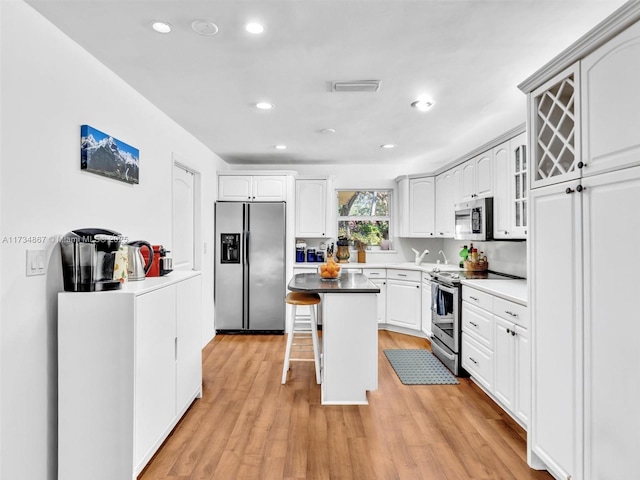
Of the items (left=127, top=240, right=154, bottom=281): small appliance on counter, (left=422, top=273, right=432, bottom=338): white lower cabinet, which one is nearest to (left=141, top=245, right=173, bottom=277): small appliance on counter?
(left=127, top=240, right=154, bottom=281): small appliance on counter

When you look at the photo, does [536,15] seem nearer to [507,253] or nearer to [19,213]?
[507,253]

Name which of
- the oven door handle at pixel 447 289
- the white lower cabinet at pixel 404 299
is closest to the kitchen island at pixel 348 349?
the oven door handle at pixel 447 289

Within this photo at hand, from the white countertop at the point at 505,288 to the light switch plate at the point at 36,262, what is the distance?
276 cm

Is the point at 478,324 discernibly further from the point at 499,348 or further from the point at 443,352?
the point at 443,352

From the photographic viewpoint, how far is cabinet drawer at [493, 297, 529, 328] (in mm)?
2303

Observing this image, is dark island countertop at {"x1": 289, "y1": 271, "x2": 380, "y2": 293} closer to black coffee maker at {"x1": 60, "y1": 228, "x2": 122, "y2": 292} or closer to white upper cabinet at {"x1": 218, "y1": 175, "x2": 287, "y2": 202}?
black coffee maker at {"x1": 60, "y1": 228, "x2": 122, "y2": 292}

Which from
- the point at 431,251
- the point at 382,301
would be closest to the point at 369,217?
the point at 431,251

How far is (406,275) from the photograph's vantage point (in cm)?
472

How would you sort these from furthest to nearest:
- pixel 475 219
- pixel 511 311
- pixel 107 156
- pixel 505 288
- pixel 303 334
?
1. pixel 303 334
2. pixel 475 219
3. pixel 505 288
4. pixel 511 311
5. pixel 107 156

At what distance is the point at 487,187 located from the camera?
11.5ft

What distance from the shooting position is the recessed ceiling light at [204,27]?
183 centimetres

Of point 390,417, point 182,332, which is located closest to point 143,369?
point 182,332

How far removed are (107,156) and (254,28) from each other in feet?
4.06

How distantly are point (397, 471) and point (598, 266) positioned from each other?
150 centimetres
